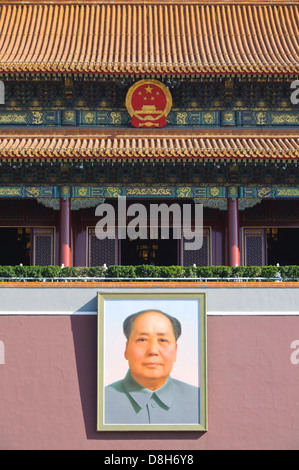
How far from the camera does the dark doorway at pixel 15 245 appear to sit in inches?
759

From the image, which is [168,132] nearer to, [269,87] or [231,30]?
[269,87]

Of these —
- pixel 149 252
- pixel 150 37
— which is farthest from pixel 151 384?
pixel 150 37

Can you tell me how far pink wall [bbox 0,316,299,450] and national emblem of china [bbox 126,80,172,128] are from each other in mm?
5991

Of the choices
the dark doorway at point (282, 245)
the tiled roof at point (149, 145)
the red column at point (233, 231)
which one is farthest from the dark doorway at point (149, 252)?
the tiled roof at point (149, 145)

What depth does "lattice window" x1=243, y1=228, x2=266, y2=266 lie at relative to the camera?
19109 millimetres

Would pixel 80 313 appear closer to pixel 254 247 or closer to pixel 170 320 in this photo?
pixel 170 320

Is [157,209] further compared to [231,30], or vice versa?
[231,30]

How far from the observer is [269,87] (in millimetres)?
18656

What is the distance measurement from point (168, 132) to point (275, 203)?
3.51 metres

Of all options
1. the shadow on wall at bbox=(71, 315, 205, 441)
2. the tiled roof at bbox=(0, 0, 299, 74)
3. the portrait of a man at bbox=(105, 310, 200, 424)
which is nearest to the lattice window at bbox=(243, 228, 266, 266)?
the tiled roof at bbox=(0, 0, 299, 74)

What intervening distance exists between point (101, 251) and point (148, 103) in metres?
4.00

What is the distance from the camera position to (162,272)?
15.6m

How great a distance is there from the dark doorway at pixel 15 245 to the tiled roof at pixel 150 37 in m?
4.26

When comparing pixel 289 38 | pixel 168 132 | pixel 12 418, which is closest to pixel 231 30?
pixel 289 38
